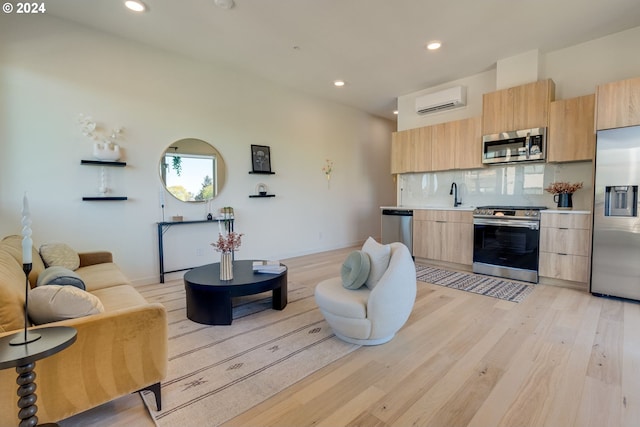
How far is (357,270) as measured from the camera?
241 centimetres

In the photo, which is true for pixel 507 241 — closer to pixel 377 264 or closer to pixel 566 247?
pixel 566 247

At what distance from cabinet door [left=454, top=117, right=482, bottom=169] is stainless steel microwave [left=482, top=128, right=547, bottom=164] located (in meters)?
0.12

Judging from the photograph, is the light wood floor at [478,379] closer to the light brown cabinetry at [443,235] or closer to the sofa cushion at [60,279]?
the sofa cushion at [60,279]

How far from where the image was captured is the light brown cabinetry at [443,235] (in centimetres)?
446

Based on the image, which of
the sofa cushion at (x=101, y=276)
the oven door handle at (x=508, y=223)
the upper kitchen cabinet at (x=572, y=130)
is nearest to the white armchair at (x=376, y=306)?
the sofa cushion at (x=101, y=276)

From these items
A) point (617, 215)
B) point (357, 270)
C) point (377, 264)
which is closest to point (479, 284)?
point (617, 215)

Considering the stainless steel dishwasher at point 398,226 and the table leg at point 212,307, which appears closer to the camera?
the table leg at point 212,307

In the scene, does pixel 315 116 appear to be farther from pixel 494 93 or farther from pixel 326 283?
pixel 326 283

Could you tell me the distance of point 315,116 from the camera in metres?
5.93

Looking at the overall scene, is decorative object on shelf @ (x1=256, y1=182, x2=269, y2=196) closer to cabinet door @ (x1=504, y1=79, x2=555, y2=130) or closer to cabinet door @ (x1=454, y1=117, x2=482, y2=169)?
cabinet door @ (x1=454, y1=117, x2=482, y2=169)

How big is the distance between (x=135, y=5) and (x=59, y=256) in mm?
2637

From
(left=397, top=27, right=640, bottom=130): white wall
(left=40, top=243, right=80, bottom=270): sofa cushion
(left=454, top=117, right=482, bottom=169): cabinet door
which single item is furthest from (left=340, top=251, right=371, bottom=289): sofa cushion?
(left=397, top=27, right=640, bottom=130): white wall

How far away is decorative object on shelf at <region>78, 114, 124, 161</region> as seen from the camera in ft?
11.3

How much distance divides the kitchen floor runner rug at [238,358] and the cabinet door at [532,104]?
3757 mm
